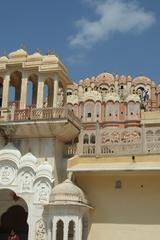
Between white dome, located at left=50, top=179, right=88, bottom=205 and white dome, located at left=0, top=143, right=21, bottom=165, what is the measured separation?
1.73 meters

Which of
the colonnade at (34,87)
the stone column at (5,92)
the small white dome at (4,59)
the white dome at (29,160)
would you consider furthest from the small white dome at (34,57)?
the white dome at (29,160)

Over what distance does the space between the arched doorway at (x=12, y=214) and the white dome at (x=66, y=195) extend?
2.26 metres

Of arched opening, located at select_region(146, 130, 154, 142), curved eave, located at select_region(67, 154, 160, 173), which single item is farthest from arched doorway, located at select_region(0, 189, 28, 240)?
arched opening, located at select_region(146, 130, 154, 142)

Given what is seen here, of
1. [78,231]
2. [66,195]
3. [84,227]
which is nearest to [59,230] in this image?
[84,227]

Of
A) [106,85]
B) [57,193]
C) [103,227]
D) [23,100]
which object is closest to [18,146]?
[23,100]

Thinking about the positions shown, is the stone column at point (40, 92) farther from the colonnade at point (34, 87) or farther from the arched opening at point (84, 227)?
the arched opening at point (84, 227)

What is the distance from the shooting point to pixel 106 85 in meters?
36.3

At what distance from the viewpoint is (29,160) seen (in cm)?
1348

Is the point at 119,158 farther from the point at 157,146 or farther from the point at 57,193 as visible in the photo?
the point at 57,193

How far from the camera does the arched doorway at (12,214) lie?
1448 cm

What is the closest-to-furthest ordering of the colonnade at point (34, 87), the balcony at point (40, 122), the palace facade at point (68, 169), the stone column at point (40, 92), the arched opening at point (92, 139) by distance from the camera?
the palace facade at point (68, 169), the balcony at point (40, 122), the arched opening at point (92, 139), the stone column at point (40, 92), the colonnade at point (34, 87)

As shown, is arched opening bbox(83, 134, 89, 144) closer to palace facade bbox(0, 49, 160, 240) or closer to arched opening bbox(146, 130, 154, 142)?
palace facade bbox(0, 49, 160, 240)

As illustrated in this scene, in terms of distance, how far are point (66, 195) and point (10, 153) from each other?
8.12 feet

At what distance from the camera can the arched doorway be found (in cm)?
1448
